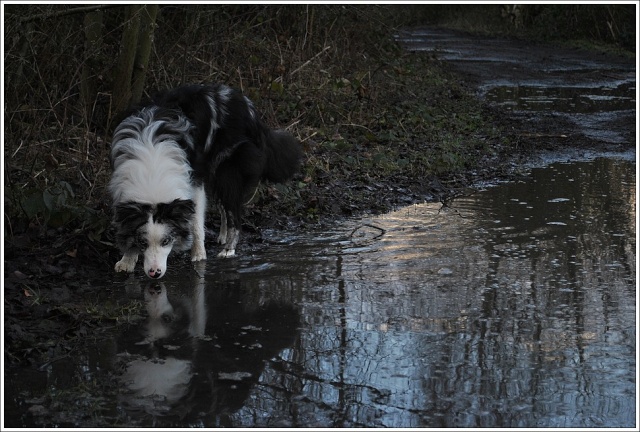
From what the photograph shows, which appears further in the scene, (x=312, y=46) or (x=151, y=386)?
(x=312, y=46)

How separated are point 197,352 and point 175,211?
5.27ft

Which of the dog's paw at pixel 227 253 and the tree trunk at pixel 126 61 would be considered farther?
the tree trunk at pixel 126 61

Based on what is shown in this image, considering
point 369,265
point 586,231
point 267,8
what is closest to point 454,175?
point 586,231

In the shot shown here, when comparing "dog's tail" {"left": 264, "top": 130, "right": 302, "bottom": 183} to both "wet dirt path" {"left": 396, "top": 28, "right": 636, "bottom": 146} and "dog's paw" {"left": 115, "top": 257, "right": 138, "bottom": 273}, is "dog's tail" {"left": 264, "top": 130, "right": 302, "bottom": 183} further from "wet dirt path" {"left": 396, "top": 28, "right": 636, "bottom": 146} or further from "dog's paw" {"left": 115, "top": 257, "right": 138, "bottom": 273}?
"wet dirt path" {"left": 396, "top": 28, "right": 636, "bottom": 146}

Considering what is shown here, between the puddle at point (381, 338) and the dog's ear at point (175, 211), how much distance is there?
0.48 meters

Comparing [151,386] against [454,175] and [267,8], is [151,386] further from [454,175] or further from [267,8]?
[267,8]

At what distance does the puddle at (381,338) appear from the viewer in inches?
167

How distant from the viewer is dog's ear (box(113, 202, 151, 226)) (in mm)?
6270

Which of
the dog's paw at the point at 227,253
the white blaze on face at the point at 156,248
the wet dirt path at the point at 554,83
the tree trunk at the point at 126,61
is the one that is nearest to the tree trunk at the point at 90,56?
the tree trunk at the point at 126,61

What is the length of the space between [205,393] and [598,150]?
8484 mm

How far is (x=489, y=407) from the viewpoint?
4277 millimetres

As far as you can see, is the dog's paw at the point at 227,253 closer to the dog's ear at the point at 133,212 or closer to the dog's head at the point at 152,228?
the dog's head at the point at 152,228

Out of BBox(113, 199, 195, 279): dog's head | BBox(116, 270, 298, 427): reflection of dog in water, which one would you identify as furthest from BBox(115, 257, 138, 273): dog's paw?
BBox(116, 270, 298, 427): reflection of dog in water

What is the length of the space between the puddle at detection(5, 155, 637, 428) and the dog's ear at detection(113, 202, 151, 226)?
481mm
